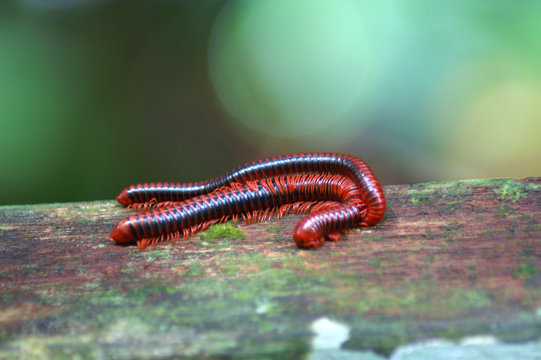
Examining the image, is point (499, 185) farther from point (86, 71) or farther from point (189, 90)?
point (86, 71)

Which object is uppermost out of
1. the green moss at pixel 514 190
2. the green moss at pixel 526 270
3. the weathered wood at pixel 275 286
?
the green moss at pixel 514 190

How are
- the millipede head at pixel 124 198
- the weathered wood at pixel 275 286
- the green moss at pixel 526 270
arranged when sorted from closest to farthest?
the weathered wood at pixel 275 286, the green moss at pixel 526 270, the millipede head at pixel 124 198

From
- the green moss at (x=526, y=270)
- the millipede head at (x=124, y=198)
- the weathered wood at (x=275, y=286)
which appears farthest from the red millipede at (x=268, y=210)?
the green moss at (x=526, y=270)

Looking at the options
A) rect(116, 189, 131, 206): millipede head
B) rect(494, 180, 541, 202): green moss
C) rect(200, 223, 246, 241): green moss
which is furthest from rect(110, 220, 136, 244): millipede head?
rect(494, 180, 541, 202): green moss

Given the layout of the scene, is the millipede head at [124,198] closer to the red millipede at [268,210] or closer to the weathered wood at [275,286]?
the weathered wood at [275,286]

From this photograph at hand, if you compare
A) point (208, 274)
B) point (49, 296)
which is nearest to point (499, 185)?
point (208, 274)

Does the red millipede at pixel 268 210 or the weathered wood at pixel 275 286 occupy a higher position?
the red millipede at pixel 268 210

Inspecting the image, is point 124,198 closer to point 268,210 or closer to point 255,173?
point 255,173

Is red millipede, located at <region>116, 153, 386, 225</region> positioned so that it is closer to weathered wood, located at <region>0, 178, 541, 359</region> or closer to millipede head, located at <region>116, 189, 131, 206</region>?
millipede head, located at <region>116, 189, 131, 206</region>
